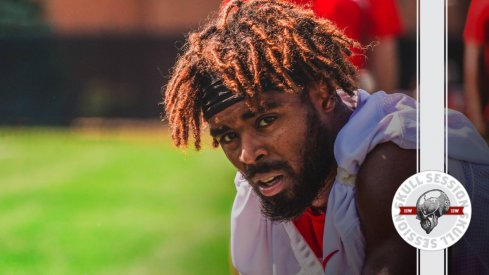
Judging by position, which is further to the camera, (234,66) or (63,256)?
(63,256)

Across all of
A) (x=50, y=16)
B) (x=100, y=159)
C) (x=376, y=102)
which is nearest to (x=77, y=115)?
(x=100, y=159)

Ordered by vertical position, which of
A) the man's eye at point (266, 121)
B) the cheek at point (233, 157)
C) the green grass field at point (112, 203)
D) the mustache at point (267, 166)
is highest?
the man's eye at point (266, 121)

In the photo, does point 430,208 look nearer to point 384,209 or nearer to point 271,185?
point 384,209

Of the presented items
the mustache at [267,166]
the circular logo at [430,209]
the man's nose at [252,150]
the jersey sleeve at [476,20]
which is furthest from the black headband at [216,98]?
the jersey sleeve at [476,20]

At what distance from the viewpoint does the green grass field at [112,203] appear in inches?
117

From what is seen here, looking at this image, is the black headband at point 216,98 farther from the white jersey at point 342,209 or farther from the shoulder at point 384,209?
the shoulder at point 384,209

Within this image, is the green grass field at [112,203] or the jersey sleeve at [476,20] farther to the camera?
the green grass field at [112,203]

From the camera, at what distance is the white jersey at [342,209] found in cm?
288

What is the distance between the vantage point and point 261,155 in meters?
2.91

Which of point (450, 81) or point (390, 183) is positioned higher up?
point (450, 81)

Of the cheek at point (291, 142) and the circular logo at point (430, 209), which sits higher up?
the cheek at point (291, 142)

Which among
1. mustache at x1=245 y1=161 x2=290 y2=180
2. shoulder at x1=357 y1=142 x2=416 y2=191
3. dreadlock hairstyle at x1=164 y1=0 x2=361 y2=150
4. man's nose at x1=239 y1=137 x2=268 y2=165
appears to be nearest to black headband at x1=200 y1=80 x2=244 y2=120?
dreadlock hairstyle at x1=164 y1=0 x2=361 y2=150

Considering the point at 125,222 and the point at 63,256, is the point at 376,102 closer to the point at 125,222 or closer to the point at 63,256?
the point at 125,222

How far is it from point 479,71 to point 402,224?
69 cm
